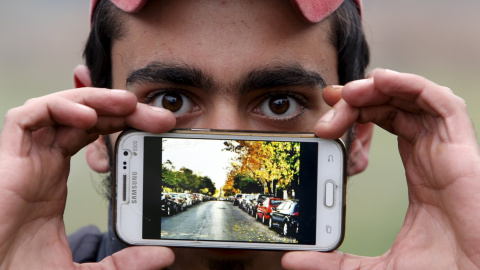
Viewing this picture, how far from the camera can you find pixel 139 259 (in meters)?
1.98

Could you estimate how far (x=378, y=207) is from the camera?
8.66m

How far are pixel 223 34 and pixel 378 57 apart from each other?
9.82 metres

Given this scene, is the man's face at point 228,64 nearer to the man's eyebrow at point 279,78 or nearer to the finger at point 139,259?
the man's eyebrow at point 279,78

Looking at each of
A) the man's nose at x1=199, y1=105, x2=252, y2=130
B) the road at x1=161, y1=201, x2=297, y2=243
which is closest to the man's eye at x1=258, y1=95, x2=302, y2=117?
the man's nose at x1=199, y1=105, x2=252, y2=130

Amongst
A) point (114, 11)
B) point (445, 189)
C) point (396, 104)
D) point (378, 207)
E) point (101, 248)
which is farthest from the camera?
point (378, 207)

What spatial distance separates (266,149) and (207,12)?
0.63 m

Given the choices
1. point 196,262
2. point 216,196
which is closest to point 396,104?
point 216,196

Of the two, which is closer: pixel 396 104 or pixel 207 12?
pixel 396 104

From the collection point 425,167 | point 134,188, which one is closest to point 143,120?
point 134,188

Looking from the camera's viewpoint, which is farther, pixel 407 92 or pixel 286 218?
pixel 286 218

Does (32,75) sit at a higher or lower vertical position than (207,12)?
higher

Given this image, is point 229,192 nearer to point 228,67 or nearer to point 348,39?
point 228,67

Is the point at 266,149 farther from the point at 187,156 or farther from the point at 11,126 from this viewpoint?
the point at 11,126

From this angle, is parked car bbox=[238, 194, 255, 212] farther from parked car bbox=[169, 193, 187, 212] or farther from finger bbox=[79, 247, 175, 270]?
finger bbox=[79, 247, 175, 270]
